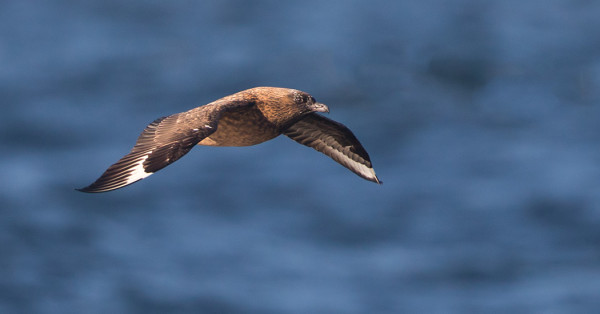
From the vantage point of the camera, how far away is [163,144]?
1213 cm

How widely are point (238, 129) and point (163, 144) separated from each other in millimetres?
1549

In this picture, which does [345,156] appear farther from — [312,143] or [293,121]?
→ [293,121]

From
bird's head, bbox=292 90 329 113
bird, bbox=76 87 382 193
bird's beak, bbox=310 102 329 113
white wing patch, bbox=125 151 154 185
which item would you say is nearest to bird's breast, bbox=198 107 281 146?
bird, bbox=76 87 382 193

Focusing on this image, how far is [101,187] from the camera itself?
35.8ft

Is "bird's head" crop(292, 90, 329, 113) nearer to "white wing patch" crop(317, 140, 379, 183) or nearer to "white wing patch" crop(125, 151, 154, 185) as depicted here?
"white wing patch" crop(317, 140, 379, 183)

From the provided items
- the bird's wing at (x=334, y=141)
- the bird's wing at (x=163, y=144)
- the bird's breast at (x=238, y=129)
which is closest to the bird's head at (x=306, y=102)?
the bird's breast at (x=238, y=129)

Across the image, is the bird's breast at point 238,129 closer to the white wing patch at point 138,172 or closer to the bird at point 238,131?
the bird at point 238,131

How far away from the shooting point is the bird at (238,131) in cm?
1177

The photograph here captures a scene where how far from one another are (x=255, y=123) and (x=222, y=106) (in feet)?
2.83

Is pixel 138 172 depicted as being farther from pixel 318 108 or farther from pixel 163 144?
pixel 318 108

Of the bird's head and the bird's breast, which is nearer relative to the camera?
the bird's breast

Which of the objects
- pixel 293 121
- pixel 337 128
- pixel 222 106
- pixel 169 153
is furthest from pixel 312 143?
pixel 169 153

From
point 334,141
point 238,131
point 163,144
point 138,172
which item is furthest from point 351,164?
point 138,172

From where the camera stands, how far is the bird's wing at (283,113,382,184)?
50.1 feet
